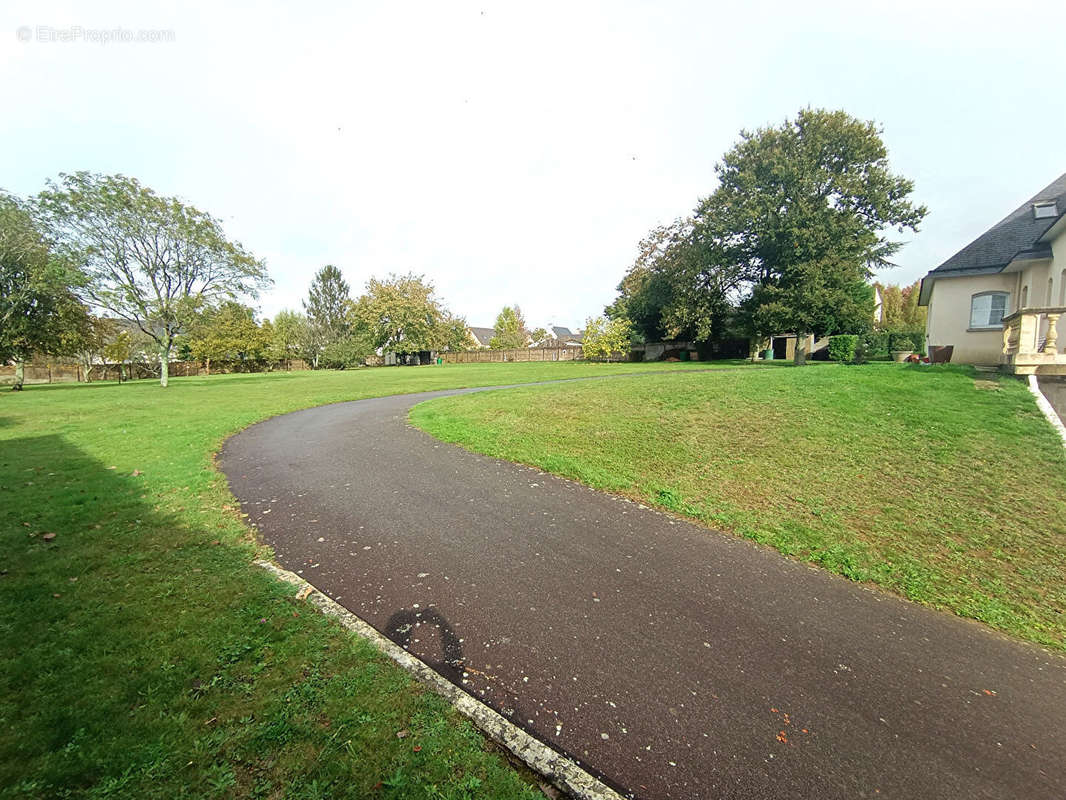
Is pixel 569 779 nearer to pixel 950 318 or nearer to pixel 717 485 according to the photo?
pixel 717 485

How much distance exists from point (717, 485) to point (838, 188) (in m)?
31.2

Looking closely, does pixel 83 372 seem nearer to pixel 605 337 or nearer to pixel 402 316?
pixel 402 316

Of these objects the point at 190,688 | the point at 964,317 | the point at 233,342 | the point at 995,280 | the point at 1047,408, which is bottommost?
the point at 190,688

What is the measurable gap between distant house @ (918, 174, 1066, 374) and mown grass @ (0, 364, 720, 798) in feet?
67.7

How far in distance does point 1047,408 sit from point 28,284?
41560 mm

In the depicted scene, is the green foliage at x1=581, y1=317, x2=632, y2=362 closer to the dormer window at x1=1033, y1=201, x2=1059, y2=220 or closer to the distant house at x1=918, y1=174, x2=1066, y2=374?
the distant house at x1=918, y1=174, x2=1066, y2=374

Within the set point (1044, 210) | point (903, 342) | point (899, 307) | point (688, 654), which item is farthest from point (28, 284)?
point (899, 307)

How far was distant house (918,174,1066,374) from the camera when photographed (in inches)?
586

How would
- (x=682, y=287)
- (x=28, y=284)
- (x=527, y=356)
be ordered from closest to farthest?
(x=28, y=284), (x=682, y=287), (x=527, y=356)

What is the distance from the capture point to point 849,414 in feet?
27.0

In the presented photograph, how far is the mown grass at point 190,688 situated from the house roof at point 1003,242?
76.7 feet

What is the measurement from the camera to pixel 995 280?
1722cm

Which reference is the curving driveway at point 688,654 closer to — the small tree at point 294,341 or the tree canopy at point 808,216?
the tree canopy at point 808,216

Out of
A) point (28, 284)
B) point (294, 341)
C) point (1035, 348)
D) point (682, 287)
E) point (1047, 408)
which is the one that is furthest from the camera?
point (294, 341)
